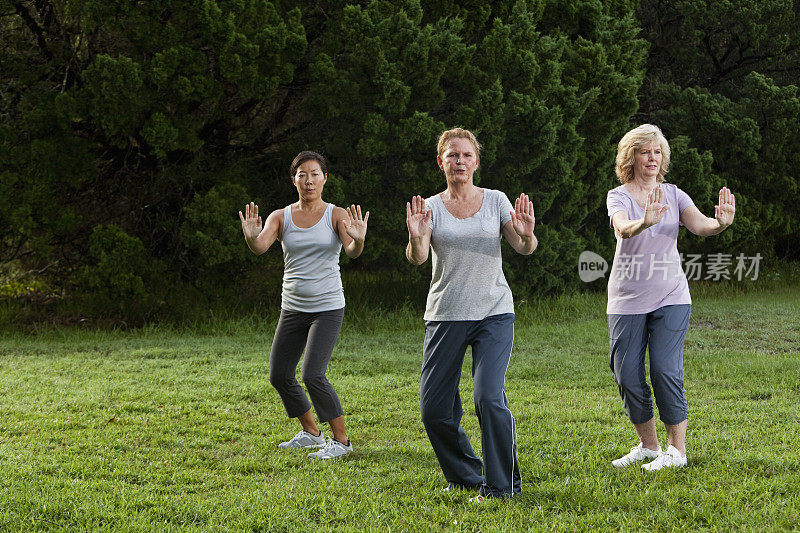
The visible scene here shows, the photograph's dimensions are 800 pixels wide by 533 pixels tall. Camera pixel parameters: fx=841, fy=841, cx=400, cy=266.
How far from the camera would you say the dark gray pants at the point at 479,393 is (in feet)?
14.7

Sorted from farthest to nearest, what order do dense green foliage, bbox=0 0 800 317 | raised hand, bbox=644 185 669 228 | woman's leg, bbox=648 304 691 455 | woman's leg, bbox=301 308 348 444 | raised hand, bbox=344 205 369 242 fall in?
dense green foliage, bbox=0 0 800 317 < woman's leg, bbox=301 308 348 444 < raised hand, bbox=344 205 369 242 < woman's leg, bbox=648 304 691 455 < raised hand, bbox=644 185 669 228

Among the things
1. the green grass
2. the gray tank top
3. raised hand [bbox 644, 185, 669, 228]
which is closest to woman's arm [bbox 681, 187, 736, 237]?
raised hand [bbox 644, 185, 669, 228]

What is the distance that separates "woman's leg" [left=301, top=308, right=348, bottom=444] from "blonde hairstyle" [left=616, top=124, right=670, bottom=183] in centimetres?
208

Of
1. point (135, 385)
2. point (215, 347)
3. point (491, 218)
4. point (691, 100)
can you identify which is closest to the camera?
point (491, 218)

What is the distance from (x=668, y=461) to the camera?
5164 millimetres

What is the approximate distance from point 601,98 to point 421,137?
4222 mm

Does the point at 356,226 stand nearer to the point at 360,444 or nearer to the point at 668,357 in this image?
the point at 360,444

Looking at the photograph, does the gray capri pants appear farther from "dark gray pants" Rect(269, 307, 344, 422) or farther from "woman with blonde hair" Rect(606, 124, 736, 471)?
"dark gray pants" Rect(269, 307, 344, 422)

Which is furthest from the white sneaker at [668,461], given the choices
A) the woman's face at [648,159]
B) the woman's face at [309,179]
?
the woman's face at [309,179]

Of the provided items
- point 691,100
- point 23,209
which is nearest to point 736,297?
point 691,100

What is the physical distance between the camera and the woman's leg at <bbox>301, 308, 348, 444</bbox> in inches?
224

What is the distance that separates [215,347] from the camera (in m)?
11.1

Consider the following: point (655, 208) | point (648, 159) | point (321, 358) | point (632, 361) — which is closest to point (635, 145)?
point (648, 159)

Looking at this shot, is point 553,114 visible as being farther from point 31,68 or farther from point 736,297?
point 31,68
